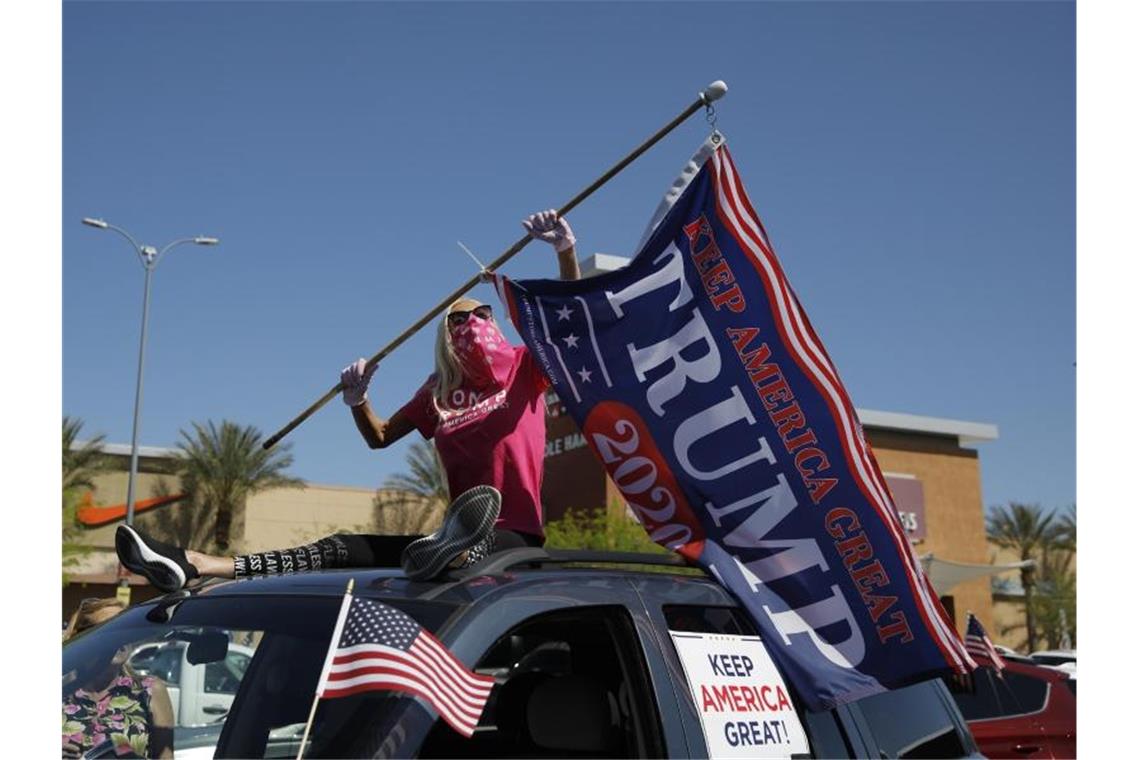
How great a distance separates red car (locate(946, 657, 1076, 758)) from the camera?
8.34 meters

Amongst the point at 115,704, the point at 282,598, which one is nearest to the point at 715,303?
the point at 282,598

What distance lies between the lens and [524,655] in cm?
401

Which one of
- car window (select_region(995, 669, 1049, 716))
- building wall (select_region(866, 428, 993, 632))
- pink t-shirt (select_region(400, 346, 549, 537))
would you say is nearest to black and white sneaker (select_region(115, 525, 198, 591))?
pink t-shirt (select_region(400, 346, 549, 537))

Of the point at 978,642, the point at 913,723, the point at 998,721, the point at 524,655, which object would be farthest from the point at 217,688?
the point at 998,721

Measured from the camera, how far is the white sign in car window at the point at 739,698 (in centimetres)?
Answer: 337

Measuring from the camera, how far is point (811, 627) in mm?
4023

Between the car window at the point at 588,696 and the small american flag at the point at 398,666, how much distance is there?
0.21 metres

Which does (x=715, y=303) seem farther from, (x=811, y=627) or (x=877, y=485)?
(x=811, y=627)

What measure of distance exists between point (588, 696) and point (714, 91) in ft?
8.18

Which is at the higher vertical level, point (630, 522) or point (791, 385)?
point (791, 385)

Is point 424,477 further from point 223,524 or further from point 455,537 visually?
point 455,537

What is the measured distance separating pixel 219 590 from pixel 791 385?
2.05 m

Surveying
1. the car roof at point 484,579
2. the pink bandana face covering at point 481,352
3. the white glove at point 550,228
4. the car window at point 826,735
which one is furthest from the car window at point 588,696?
the white glove at point 550,228

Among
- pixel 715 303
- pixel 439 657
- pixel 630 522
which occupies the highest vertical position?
pixel 715 303
